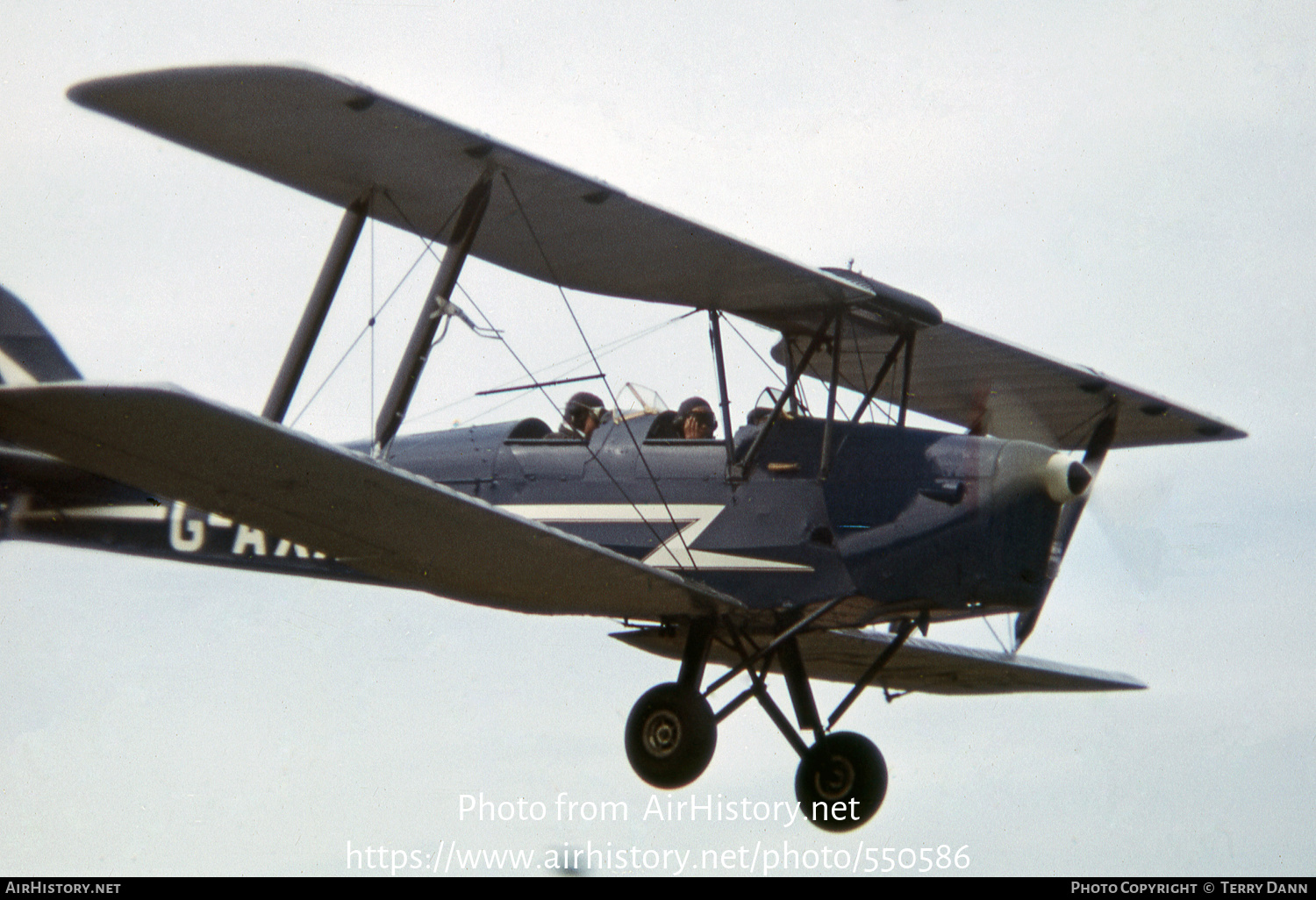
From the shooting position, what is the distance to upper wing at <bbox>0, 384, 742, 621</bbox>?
19.4 feet

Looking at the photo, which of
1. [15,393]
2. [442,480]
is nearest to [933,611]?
[442,480]

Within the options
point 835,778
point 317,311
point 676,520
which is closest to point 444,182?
point 317,311

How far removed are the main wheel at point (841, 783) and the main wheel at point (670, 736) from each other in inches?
40.6

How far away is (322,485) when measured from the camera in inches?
273

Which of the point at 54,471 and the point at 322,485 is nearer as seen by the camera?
the point at 322,485

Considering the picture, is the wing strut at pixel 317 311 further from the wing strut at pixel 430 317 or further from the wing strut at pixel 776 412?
the wing strut at pixel 776 412

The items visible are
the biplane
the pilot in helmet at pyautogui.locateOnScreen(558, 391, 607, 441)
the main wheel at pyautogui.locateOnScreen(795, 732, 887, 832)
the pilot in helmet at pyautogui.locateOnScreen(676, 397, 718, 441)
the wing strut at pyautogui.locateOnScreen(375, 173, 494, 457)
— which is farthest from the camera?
the pilot in helmet at pyautogui.locateOnScreen(558, 391, 607, 441)

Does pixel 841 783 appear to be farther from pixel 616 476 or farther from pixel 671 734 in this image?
pixel 616 476

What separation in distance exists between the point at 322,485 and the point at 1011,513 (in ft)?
12.5

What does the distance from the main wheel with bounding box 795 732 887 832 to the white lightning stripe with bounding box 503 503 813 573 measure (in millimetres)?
1431

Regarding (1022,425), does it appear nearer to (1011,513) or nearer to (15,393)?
(1011,513)

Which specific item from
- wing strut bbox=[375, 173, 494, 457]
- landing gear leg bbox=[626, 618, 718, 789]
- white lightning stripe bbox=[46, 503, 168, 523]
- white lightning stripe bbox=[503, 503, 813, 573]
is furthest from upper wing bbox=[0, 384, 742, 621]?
white lightning stripe bbox=[46, 503, 168, 523]

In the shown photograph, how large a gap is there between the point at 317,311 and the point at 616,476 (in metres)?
2.13

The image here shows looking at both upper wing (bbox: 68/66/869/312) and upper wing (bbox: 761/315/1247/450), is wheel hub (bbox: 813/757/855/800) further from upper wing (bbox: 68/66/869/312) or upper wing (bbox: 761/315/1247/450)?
upper wing (bbox: 68/66/869/312)
